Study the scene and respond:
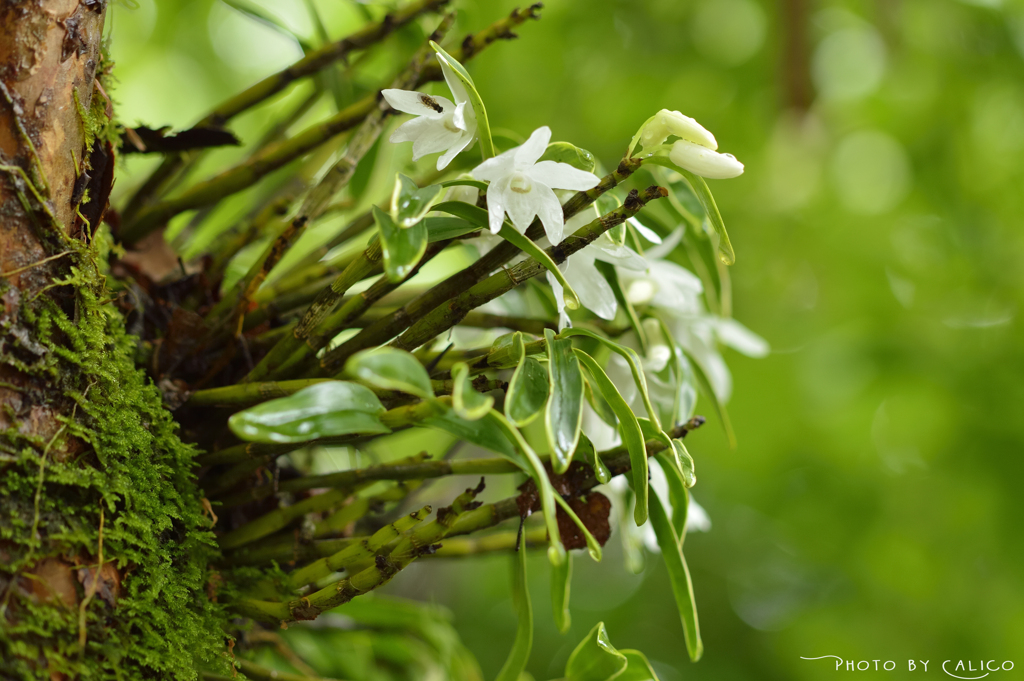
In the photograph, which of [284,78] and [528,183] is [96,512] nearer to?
[528,183]

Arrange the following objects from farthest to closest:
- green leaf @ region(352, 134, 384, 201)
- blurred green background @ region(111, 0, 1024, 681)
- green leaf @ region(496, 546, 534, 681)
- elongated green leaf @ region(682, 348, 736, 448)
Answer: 1. blurred green background @ region(111, 0, 1024, 681)
2. green leaf @ region(352, 134, 384, 201)
3. elongated green leaf @ region(682, 348, 736, 448)
4. green leaf @ region(496, 546, 534, 681)

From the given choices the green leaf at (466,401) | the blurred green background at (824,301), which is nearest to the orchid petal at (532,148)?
the green leaf at (466,401)

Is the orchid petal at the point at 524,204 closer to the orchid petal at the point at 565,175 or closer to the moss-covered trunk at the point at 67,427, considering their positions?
the orchid petal at the point at 565,175

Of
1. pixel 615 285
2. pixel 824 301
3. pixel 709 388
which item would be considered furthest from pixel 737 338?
pixel 824 301

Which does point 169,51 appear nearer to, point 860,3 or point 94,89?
point 94,89

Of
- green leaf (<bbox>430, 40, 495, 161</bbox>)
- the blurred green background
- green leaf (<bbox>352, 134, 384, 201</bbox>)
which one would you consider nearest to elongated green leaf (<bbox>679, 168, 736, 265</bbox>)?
green leaf (<bbox>430, 40, 495, 161</bbox>)

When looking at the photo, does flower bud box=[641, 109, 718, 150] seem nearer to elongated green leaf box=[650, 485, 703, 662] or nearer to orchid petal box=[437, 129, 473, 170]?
orchid petal box=[437, 129, 473, 170]

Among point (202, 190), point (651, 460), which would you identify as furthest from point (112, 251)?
point (651, 460)

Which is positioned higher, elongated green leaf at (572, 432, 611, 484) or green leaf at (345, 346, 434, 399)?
green leaf at (345, 346, 434, 399)
